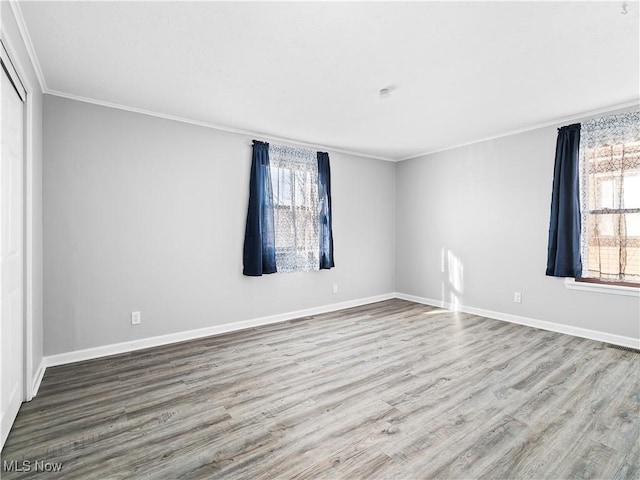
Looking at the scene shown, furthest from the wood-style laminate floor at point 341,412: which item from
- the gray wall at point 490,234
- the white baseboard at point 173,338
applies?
the gray wall at point 490,234

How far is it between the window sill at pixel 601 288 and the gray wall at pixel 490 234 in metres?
0.06

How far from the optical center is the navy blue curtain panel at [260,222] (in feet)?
13.6

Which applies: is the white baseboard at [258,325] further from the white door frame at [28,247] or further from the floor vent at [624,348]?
the white door frame at [28,247]

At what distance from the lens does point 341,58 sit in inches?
97.0

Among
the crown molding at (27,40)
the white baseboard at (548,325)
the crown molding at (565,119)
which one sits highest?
the crown molding at (565,119)

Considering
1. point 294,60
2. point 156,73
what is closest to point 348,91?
point 294,60

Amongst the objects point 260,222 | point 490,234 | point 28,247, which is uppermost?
point 260,222

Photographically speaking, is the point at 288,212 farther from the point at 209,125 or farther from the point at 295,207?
the point at 209,125

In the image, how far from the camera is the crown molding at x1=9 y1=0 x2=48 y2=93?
192cm

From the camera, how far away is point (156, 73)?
2.69 meters

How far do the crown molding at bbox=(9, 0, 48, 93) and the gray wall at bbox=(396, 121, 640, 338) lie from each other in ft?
16.0

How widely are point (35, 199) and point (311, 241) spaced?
305cm

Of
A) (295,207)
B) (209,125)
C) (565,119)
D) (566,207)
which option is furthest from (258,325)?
(565,119)

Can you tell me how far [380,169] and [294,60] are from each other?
11.5ft
